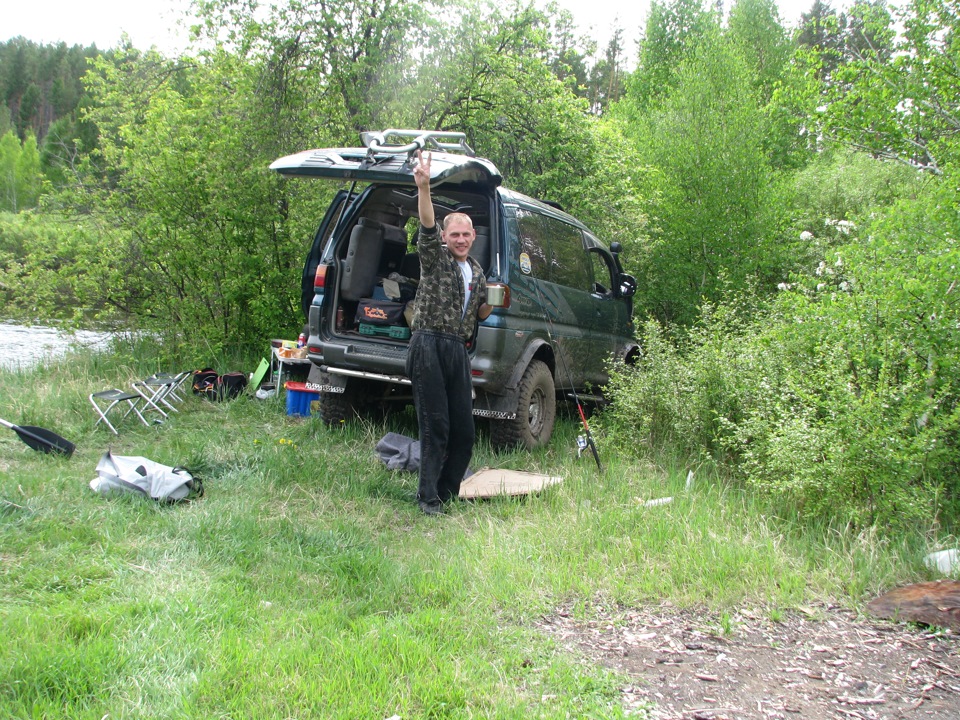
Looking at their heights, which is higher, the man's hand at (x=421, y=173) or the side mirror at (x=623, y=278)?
the man's hand at (x=421, y=173)

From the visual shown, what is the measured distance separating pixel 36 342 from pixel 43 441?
9.19 m

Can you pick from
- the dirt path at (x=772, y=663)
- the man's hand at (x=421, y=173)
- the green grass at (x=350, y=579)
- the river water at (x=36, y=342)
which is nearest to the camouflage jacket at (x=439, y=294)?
the man's hand at (x=421, y=173)

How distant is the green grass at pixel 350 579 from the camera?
9.04 feet

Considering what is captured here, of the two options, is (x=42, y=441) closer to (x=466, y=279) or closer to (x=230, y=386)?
(x=230, y=386)

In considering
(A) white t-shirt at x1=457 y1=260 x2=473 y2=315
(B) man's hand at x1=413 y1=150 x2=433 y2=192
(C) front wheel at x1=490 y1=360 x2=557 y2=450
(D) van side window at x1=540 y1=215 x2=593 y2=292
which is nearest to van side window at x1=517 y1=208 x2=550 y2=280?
(D) van side window at x1=540 y1=215 x2=593 y2=292

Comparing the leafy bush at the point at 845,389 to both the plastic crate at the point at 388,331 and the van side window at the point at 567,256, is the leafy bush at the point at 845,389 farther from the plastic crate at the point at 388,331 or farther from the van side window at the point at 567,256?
the plastic crate at the point at 388,331

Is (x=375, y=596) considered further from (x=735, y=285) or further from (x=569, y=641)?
(x=735, y=285)

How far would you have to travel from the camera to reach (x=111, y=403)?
718 cm

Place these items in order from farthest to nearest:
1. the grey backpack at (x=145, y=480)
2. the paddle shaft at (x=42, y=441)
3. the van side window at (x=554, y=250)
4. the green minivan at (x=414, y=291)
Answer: the van side window at (x=554, y=250) → the paddle shaft at (x=42, y=441) → the green minivan at (x=414, y=291) → the grey backpack at (x=145, y=480)

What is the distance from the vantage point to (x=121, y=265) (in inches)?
385

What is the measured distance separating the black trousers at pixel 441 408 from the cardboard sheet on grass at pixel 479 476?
218 millimetres

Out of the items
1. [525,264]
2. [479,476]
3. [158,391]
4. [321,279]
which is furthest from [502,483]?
[158,391]

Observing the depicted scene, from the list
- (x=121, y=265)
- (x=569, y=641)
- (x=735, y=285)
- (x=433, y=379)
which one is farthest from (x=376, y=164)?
(x=735, y=285)

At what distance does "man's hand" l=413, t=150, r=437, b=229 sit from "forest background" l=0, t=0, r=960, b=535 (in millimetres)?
2313
